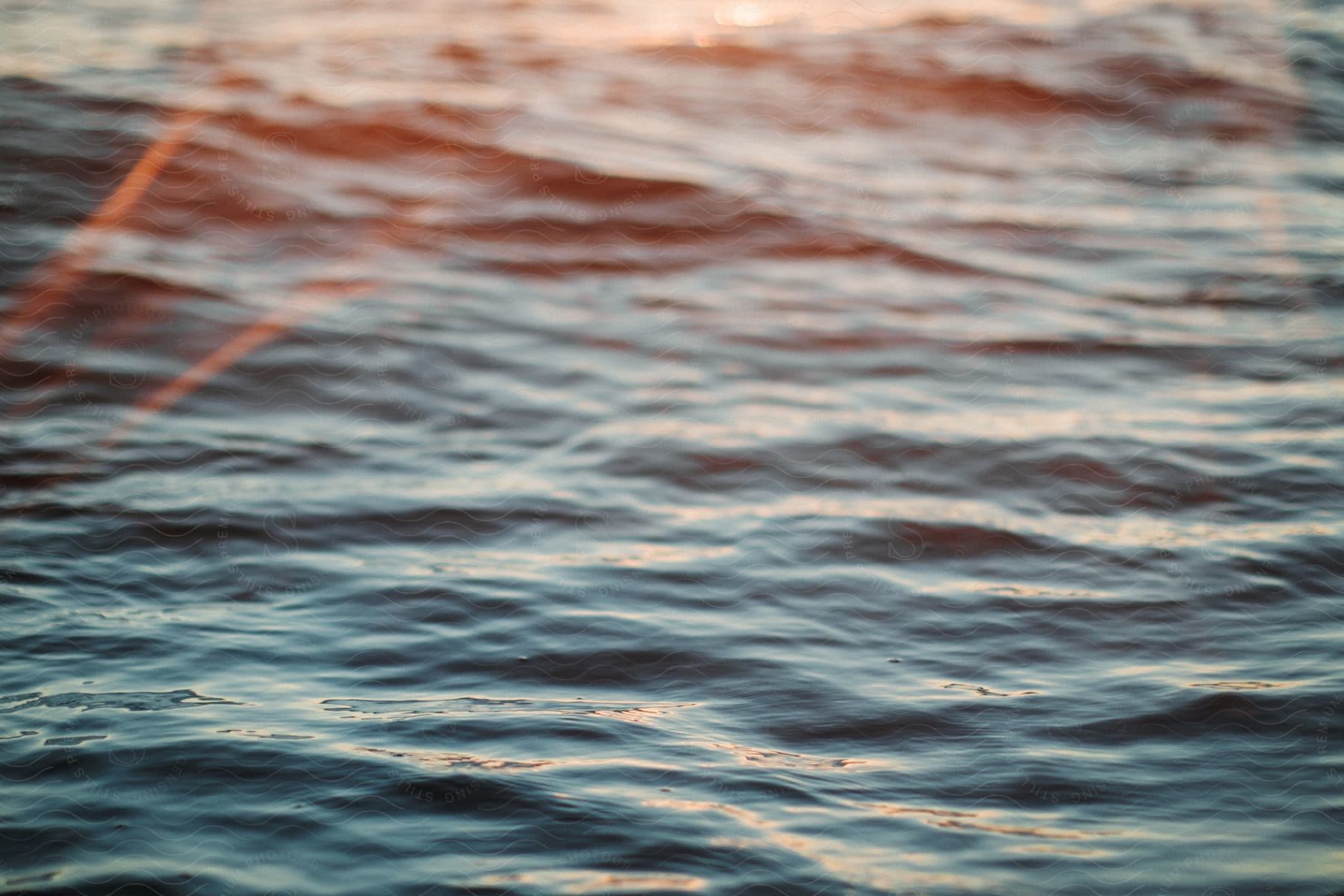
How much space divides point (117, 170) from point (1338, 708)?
653 cm

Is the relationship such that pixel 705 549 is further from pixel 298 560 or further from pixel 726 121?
pixel 726 121

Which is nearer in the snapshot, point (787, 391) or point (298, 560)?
point (298, 560)

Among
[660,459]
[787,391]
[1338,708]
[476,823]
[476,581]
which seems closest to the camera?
[476,823]

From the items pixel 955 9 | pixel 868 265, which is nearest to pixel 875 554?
→ pixel 868 265

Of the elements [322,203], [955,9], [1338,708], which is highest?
[955,9]

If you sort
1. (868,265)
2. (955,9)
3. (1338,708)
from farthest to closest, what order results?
(955,9) < (868,265) < (1338,708)

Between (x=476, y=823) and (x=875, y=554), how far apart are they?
188 cm

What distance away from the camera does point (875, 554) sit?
14.0ft

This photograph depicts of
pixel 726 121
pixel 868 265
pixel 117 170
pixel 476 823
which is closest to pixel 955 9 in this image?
pixel 726 121

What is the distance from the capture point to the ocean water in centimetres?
291

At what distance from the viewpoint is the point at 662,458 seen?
15.9 feet

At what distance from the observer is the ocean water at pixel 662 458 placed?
2.91 meters

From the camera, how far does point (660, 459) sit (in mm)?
4848

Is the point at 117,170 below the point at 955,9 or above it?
below
